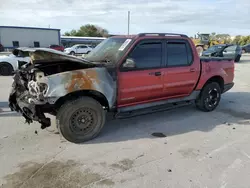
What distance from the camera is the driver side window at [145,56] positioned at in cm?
434

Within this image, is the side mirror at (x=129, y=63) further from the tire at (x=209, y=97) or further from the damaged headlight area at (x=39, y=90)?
the tire at (x=209, y=97)

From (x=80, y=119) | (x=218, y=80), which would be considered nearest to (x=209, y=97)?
(x=218, y=80)

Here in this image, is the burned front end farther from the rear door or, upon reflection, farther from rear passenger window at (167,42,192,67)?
rear passenger window at (167,42,192,67)

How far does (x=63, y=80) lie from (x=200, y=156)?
2.50 metres

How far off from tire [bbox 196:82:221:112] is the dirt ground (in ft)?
1.83

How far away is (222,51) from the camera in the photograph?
60.4ft

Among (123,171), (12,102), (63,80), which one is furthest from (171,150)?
(12,102)

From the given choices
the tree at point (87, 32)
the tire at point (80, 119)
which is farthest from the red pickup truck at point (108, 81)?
the tree at point (87, 32)

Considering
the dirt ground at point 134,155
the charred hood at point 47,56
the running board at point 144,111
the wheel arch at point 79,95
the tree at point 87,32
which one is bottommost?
the dirt ground at point 134,155

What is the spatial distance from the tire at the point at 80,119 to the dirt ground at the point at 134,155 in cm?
16

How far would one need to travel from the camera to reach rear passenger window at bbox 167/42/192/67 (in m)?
4.93

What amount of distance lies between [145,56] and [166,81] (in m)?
0.74

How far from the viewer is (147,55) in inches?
181

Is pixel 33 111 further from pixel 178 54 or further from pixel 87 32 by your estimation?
pixel 87 32
